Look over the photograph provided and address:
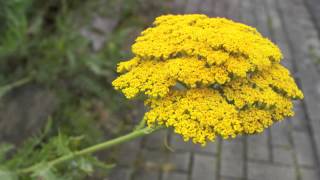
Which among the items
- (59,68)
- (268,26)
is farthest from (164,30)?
(268,26)

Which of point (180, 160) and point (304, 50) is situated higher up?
point (180, 160)

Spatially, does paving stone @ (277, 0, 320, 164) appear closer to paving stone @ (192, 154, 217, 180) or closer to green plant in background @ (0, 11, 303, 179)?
paving stone @ (192, 154, 217, 180)

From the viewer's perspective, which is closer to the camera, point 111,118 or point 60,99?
point 60,99

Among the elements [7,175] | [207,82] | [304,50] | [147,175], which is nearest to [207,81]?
[207,82]

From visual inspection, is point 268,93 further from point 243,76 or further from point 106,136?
point 106,136

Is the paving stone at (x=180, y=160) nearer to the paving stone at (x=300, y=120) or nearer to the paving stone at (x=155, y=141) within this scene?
the paving stone at (x=155, y=141)

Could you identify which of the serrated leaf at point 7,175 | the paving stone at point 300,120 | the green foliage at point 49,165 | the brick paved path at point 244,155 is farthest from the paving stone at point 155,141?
the serrated leaf at point 7,175

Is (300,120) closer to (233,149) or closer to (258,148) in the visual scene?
(258,148)
